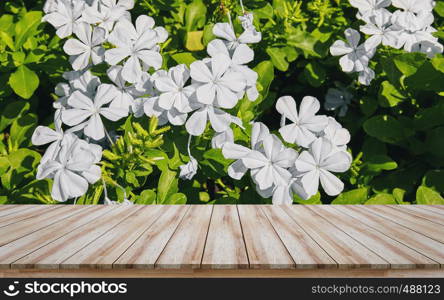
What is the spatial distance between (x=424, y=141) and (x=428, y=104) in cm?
13

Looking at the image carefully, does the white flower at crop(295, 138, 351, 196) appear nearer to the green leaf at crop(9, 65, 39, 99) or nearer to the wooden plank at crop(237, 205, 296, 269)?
the wooden plank at crop(237, 205, 296, 269)

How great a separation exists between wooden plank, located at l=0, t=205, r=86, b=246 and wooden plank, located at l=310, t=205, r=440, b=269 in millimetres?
600

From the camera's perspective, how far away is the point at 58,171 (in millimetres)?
1086

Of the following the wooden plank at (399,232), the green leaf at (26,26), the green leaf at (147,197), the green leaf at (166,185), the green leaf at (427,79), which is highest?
the green leaf at (26,26)

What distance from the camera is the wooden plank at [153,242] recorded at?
75 cm

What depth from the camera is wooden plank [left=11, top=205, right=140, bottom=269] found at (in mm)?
758

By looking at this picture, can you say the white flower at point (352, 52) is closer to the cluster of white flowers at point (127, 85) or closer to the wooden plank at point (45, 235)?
the cluster of white flowers at point (127, 85)

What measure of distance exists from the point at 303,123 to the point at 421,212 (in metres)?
0.37

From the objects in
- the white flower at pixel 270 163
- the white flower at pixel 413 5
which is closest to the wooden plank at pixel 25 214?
the white flower at pixel 270 163

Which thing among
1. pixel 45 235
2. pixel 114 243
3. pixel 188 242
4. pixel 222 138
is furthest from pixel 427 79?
pixel 45 235

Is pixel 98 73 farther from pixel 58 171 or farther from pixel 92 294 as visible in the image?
pixel 92 294

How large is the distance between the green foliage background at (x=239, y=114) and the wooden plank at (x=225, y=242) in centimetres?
11

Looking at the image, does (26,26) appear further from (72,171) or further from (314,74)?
(314,74)

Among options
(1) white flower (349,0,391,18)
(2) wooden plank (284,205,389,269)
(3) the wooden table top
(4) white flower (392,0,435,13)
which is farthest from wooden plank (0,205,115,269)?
(4) white flower (392,0,435,13)
